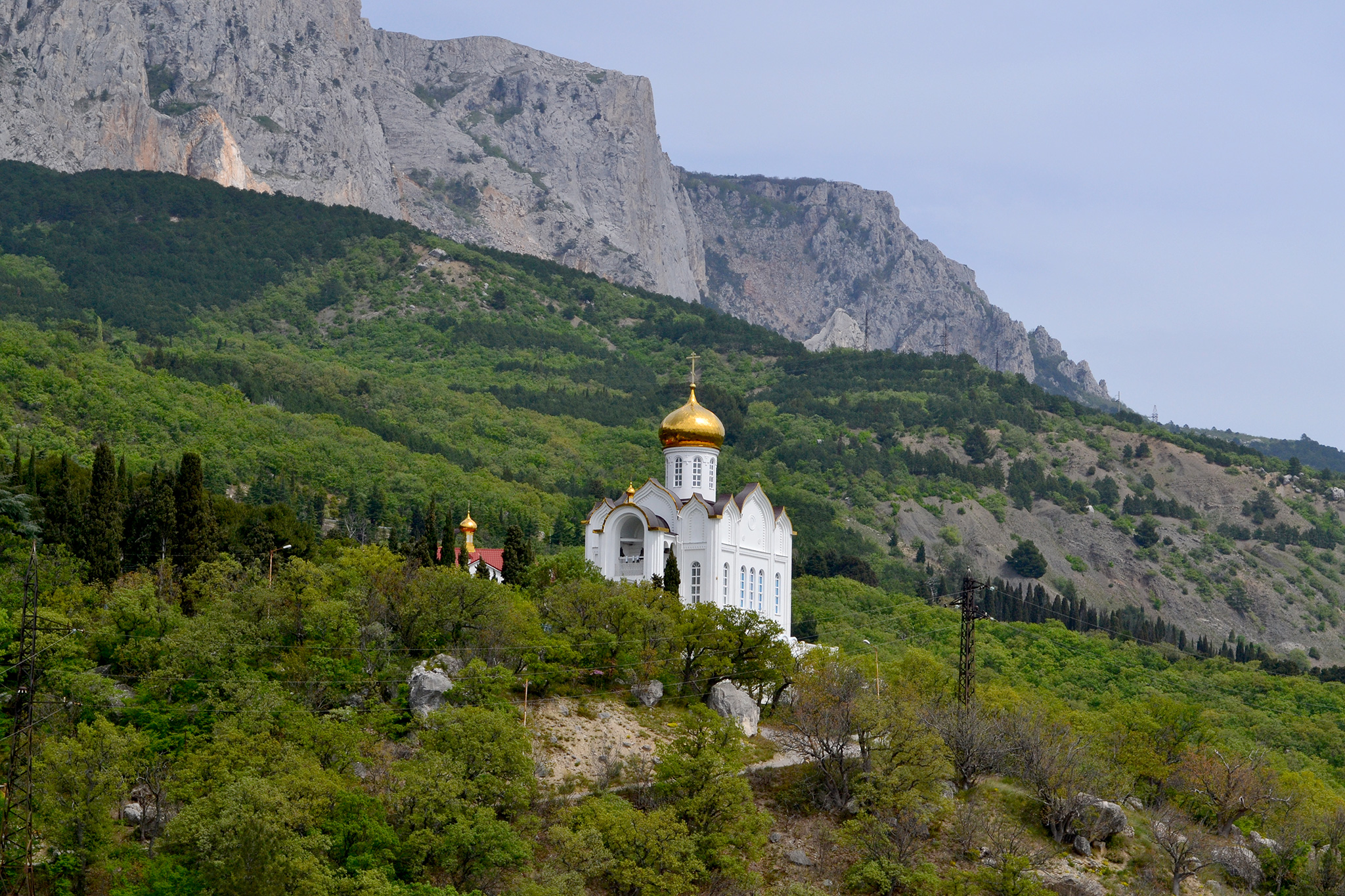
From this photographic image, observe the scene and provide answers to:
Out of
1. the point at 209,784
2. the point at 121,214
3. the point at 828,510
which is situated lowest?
the point at 209,784

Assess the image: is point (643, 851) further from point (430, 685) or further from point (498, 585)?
point (498, 585)

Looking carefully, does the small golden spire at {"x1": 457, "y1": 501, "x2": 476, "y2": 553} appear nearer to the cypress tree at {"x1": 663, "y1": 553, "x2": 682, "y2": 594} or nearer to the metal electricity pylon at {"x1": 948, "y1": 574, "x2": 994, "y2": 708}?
the cypress tree at {"x1": 663, "y1": 553, "x2": 682, "y2": 594}

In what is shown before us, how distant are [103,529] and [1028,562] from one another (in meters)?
111

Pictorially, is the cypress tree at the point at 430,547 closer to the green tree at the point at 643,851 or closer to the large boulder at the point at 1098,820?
the green tree at the point at 643,851

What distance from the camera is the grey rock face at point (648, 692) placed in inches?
2408

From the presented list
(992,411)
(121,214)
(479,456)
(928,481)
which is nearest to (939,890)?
(479,456)

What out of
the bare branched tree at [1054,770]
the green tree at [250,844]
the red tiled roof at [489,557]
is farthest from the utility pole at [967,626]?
the green tree at [250,844]

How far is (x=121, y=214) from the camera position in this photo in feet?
616

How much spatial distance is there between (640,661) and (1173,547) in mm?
120840

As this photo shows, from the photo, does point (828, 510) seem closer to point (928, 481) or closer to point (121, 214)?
point (928, 481)

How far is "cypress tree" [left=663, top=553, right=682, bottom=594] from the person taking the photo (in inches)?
2702

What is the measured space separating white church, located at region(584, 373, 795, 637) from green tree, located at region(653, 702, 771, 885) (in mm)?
18230

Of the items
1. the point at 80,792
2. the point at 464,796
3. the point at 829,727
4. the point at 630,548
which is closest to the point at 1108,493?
the point at 630,548

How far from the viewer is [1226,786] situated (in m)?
62.1
